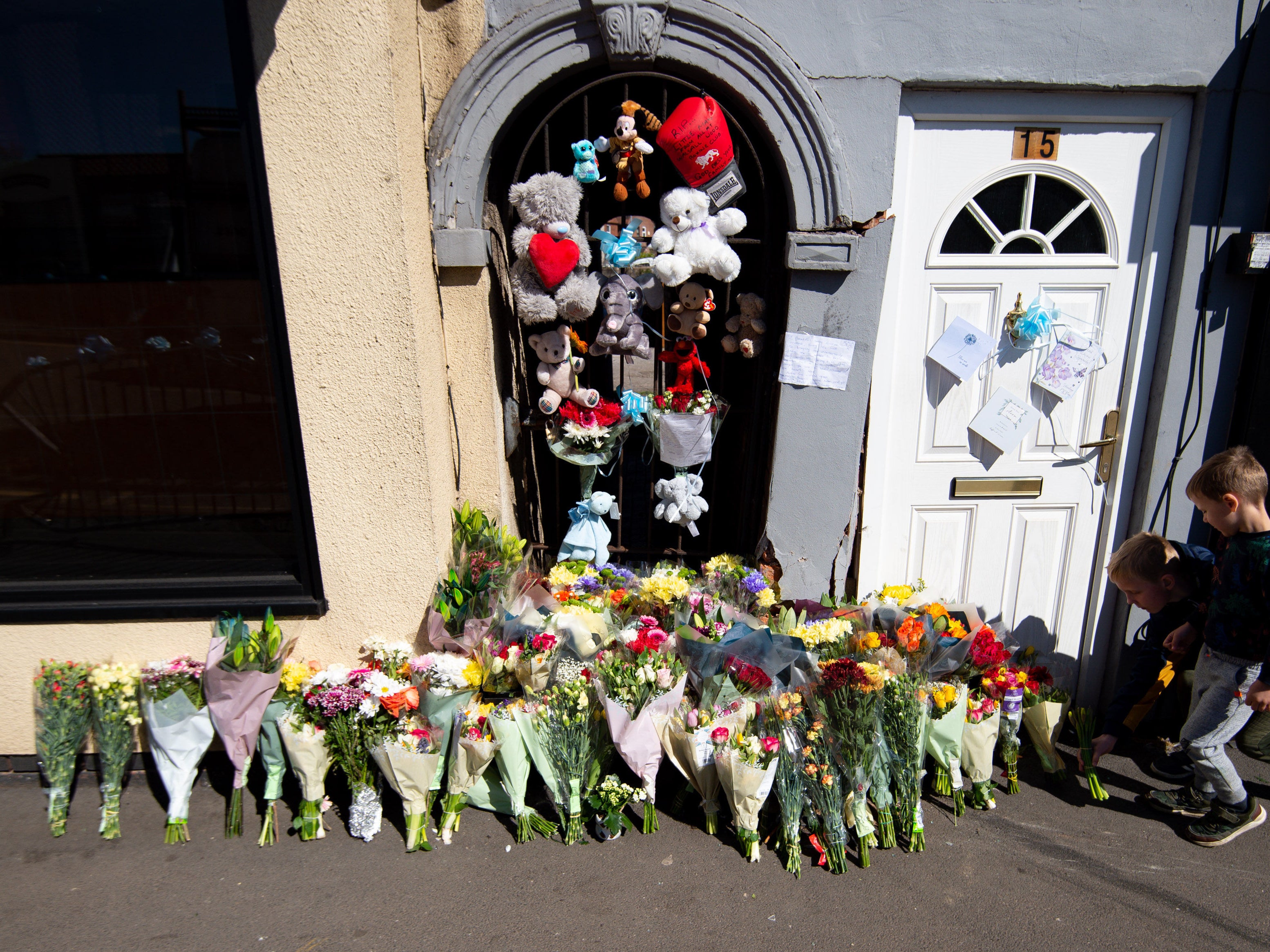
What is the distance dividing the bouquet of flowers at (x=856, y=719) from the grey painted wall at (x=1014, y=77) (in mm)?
1236

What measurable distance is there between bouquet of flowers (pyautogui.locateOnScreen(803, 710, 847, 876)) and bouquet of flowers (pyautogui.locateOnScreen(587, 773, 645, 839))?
639mm

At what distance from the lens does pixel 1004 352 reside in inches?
135

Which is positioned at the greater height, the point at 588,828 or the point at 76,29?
the point at 76,29

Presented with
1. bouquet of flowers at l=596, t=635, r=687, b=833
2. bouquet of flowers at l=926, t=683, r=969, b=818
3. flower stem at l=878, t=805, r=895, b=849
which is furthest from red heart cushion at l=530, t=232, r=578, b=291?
flower stem at l=878, t=805, r=895, b=849

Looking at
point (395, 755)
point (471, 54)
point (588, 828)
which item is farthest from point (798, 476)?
point (471, 54)

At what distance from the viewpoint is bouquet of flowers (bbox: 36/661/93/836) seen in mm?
2898

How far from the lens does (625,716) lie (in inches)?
108

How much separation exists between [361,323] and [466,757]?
172cm

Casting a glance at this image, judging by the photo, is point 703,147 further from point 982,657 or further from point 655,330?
point 982,657

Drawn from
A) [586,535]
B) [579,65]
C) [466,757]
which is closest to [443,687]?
[466,757]

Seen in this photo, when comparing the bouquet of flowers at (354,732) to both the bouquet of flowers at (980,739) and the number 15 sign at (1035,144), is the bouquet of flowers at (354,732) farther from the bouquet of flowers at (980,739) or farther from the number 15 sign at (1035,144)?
the number 15 sign at (1035,144)

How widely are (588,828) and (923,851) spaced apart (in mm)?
1288

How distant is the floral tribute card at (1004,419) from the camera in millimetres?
3465

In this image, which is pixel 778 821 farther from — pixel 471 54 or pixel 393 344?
pixel 471 54
